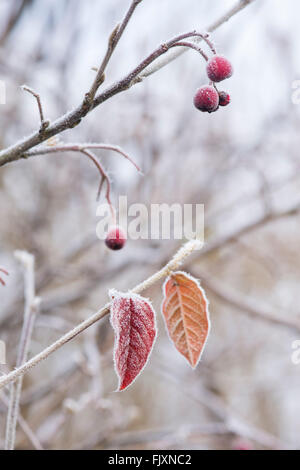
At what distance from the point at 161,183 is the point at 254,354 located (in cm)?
139

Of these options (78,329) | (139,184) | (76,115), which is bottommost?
(78,329)

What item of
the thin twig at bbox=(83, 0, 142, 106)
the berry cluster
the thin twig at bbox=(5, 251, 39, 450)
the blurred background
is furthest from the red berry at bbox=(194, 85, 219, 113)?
the blurred background

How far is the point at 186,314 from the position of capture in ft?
1.97

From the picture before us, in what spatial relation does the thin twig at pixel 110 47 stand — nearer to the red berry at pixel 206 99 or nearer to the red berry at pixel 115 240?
the red berry at pixel 206 99

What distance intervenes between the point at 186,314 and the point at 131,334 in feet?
0.28

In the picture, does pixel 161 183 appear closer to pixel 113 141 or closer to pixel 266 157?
pixel 113 141

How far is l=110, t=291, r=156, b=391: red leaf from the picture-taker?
53cm

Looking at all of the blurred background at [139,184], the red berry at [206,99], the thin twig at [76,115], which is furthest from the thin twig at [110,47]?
the blurred background at [139,184]

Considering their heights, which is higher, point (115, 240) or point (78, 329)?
point (115, 240)

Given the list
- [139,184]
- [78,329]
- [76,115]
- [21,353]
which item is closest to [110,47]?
[76,115]

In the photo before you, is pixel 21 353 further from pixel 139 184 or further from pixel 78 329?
pixel 139 184

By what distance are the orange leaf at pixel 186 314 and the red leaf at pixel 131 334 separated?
52 millimetres

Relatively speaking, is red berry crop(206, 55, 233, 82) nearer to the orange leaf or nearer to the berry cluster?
the berry cluster

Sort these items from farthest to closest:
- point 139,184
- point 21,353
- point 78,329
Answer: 1. point 139,184
2. point 21,353
3. point 78,329
